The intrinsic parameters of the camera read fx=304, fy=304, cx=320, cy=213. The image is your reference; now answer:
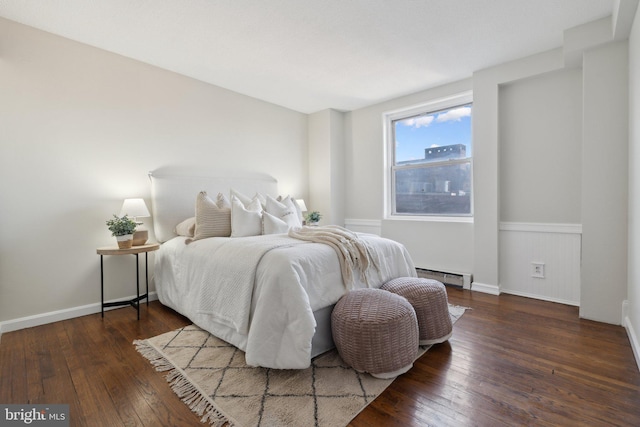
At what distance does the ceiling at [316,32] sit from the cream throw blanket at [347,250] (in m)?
1.70

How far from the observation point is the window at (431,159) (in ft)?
12.4

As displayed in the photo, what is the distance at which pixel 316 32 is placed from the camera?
258 centimetres

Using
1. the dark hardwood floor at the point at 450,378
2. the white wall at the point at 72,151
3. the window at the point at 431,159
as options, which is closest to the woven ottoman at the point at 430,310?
the dark hardwood floor at the point at 450,378

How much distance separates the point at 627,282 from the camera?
2404mm

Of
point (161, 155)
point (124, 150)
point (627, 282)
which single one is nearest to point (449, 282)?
point (627, 282)

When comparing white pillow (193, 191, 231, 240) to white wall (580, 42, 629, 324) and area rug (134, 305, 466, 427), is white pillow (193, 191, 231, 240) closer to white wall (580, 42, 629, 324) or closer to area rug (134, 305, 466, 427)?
area rug (134, 305, 466, 427)

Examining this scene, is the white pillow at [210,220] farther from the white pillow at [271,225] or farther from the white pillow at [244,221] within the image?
the white pillow at [271,225]

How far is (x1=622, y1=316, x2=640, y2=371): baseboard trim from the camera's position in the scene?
1.90 meters

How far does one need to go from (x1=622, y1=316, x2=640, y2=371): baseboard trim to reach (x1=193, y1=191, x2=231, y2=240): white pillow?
3139mm

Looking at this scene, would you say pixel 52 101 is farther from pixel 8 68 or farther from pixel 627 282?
pixel 627 282

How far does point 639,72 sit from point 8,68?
4587 mm

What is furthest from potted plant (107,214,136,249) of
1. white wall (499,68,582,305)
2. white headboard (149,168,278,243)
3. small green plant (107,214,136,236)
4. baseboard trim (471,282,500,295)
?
white wall (499,68,582,305)

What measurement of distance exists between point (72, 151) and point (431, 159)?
3950mm

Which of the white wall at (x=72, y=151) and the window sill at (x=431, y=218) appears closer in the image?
the white wall at (x=72, y=151)
